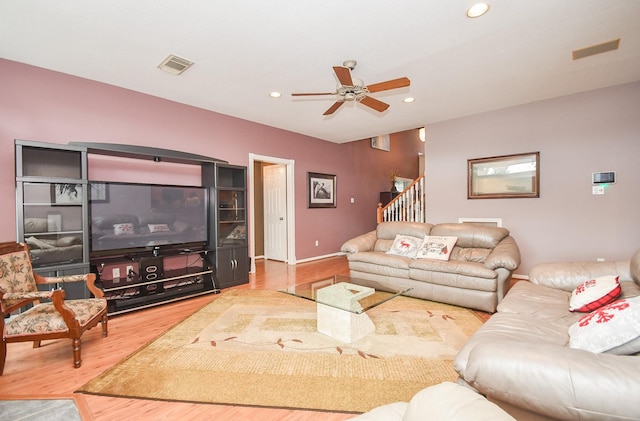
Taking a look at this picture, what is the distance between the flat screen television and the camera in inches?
125

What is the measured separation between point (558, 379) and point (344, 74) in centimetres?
244

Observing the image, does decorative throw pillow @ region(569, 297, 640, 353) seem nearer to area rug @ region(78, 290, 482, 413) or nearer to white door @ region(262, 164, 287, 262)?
area rug @ region(78, 290, 482, 413)

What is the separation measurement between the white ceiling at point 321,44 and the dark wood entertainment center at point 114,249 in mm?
920

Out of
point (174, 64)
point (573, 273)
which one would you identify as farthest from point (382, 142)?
point (573, 273)

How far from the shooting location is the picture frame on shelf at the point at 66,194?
2.95m

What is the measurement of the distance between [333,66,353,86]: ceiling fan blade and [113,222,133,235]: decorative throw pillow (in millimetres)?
2905

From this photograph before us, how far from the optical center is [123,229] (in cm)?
332

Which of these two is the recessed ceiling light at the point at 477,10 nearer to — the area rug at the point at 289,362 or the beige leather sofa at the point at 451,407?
the beige leather sofa at the point at 451,407

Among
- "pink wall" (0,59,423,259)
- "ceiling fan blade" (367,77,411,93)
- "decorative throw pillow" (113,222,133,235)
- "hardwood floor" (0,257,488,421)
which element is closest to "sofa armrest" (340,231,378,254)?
"hardwood floor" (0,257,488,421)

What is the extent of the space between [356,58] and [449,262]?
97.0 inches

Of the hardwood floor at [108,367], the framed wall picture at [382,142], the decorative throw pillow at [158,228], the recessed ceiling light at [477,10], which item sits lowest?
the hardwood floor at [108,367]

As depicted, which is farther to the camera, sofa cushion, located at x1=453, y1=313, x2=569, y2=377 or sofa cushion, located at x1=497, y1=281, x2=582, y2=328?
sofa cushion, located at x1=497, y1=281, x2=582, y2=328

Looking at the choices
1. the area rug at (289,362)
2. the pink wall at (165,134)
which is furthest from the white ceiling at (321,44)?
the area rug at (289,362)

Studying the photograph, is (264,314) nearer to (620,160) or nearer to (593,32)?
(593,32)
